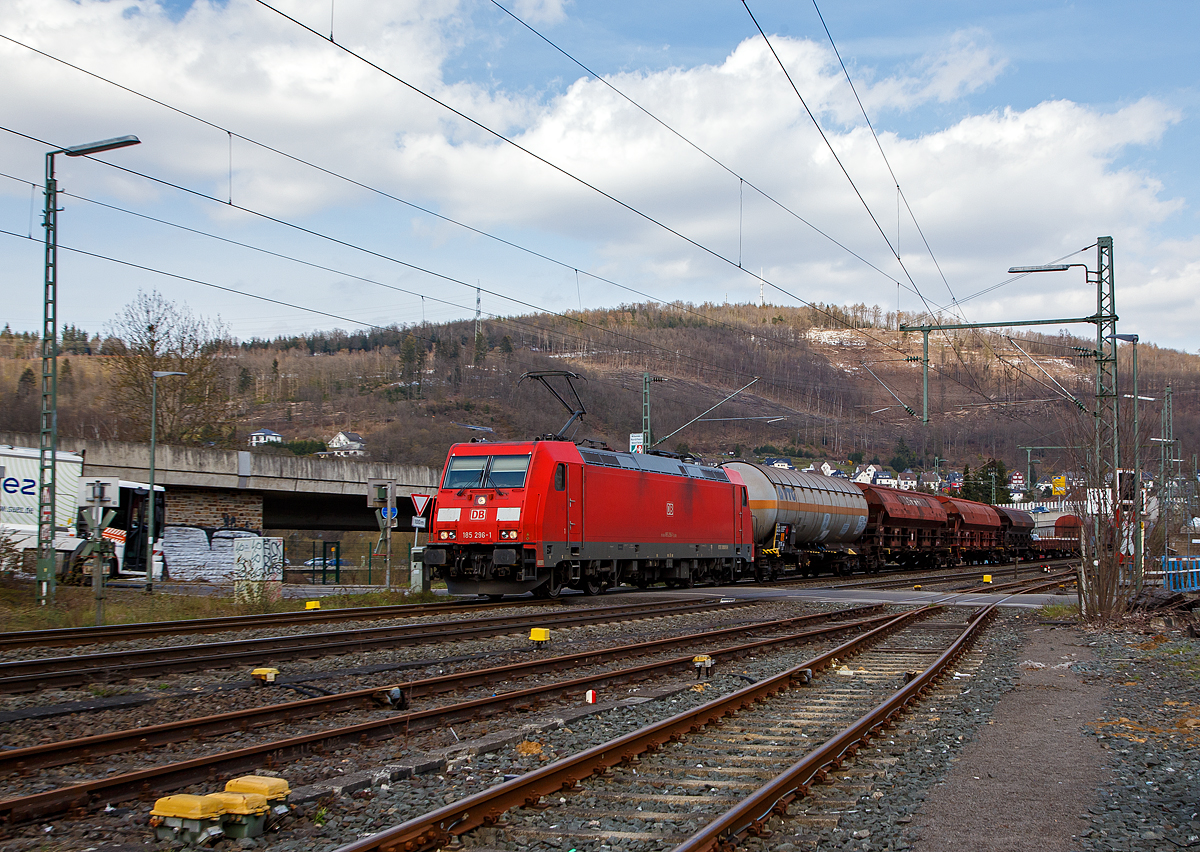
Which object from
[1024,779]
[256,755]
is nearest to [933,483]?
[1024,779]

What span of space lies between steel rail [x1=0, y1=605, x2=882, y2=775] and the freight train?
296 inches

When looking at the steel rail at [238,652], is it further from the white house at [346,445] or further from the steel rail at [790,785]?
the white house at [346,445]

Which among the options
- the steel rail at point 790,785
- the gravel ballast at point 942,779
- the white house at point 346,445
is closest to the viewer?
the steel rail at point 790,785

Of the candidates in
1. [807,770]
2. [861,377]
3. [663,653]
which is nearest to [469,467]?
[663,653]

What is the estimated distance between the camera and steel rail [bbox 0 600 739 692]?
10.2 meters

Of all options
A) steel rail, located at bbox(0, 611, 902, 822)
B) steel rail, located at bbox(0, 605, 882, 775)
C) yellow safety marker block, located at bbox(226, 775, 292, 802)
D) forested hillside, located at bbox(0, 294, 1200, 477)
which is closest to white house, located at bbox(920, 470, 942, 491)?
forested hillside, located at bbox(0, 294, 1200, 477)

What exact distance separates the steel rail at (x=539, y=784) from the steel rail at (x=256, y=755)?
178 centimetres

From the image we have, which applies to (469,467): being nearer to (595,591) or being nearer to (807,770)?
(595,591)

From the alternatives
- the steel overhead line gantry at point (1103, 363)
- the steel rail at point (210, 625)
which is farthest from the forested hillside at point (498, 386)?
the steel rail at point (210, 625)

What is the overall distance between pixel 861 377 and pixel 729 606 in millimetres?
124910

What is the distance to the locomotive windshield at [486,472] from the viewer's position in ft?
67.8

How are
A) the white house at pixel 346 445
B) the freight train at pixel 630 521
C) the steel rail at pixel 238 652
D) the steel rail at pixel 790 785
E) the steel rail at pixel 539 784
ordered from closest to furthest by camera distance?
the steel rail at pixel 539 784 → the steel rail at pixel 790 785 → the steel rail at pixel 238 652 → the freight train at pixel 630 521 → the white house at pixel 346 445

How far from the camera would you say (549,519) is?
20344 mm

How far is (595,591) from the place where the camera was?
2455cm
